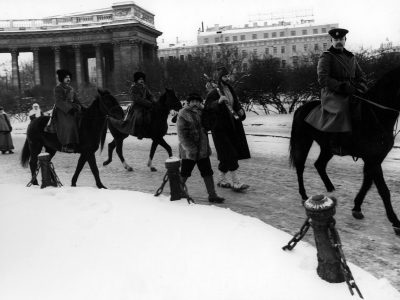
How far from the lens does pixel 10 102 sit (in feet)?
149

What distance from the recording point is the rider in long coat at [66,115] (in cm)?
896

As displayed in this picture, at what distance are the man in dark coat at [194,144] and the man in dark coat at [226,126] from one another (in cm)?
36

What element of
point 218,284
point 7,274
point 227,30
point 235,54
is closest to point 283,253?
point 218,284

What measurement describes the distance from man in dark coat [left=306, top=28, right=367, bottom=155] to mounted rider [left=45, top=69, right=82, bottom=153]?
15.1 ft

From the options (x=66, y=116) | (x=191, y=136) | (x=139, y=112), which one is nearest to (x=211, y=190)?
(x=191, y=136)

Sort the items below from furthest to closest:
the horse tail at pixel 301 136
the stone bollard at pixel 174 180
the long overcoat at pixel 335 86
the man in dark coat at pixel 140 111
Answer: the man in dark coat at pixel 140 111 → the horse tail at pixel 301 136 → the stone bollard at pixel 174 180 → the long overcoat at pixel 335 86

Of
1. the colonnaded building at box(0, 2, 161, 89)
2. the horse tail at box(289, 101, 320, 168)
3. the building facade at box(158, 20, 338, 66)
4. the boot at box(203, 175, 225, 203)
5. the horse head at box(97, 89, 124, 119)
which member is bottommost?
the boot at box(203, 175, 225, 203)

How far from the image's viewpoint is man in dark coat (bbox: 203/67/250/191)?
8352 millimetres

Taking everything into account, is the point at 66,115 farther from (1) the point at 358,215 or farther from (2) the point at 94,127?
(1) the point at 358,215

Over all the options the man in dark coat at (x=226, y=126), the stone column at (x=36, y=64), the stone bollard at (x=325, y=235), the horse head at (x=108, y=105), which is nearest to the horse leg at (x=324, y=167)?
the man in dark coat at (x=226, y=126)

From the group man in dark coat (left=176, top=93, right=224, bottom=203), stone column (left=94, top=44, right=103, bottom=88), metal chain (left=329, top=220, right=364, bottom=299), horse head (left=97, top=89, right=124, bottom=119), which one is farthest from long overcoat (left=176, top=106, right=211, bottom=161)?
stone column (left=94, top=44, right=103, bottom=88)

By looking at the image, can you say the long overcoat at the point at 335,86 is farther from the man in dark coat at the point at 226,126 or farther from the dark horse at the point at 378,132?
the man in dark coat at the point at 226,126

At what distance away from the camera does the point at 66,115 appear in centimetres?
908

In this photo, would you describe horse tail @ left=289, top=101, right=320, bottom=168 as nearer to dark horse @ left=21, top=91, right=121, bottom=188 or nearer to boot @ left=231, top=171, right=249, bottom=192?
boot @ left=231, top=171, right=249, bottom=192
